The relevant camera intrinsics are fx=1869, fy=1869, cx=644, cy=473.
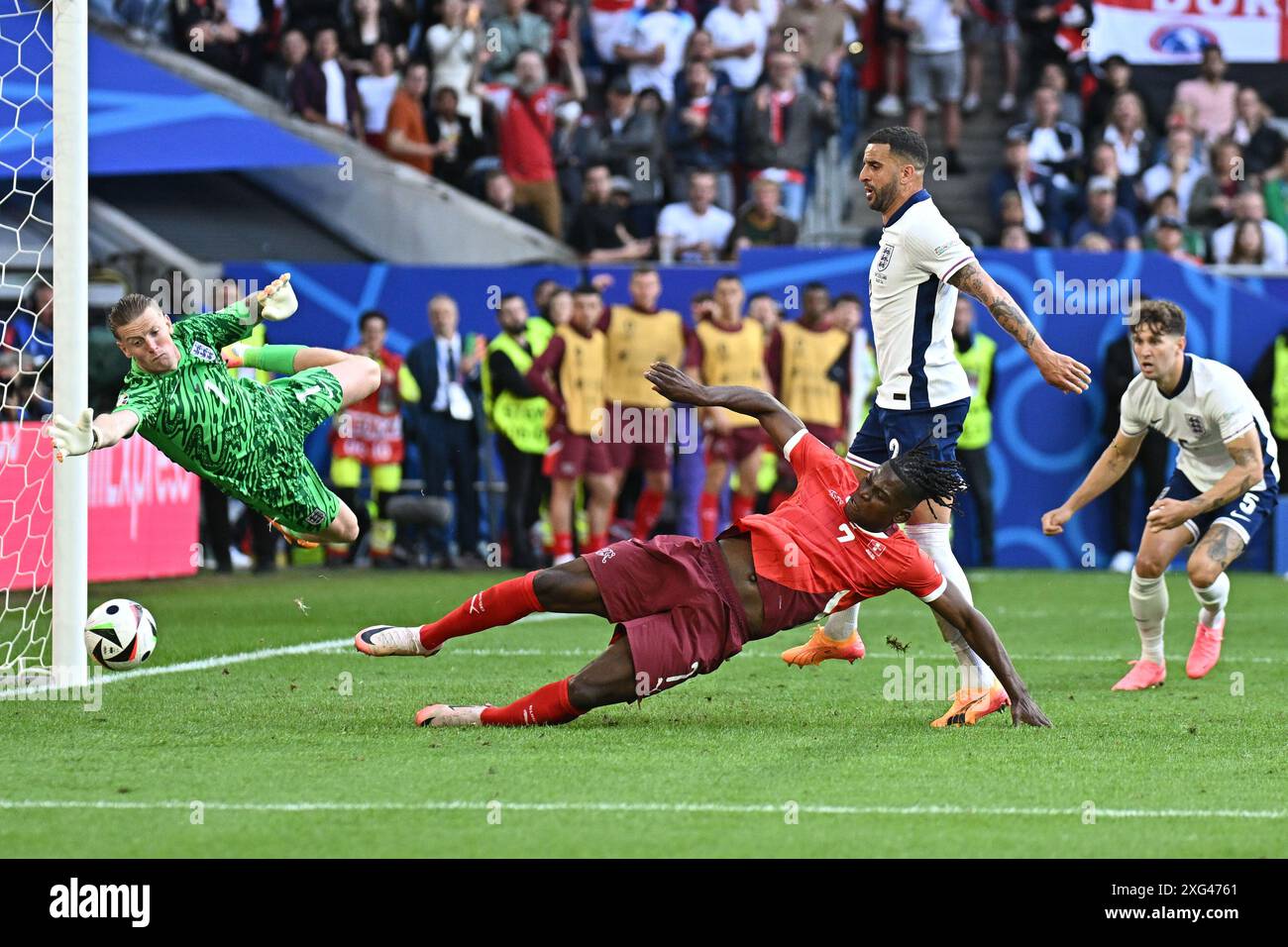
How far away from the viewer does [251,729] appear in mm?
7449

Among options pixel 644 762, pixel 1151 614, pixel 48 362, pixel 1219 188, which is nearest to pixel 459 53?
pixel 1219 188

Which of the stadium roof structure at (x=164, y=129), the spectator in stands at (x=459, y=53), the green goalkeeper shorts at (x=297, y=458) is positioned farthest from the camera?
the spectator in stands at (x=459, y=53)

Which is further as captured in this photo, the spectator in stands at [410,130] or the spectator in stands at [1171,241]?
the spectator in stands at [410,130]

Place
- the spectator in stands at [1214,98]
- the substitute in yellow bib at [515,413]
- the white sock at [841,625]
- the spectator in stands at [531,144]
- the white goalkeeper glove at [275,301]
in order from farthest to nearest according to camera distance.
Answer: the spectator in stands at [1214,98]
the spectator in stands at [531,144]
the substitute in yellow bib at [515,413]
the white goalkeeper glove at [275,301]
the white sock at [841,625]

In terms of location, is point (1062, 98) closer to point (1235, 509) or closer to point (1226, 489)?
point (1235, 509)

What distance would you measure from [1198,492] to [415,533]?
8916 mm

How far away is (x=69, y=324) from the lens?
337 inches

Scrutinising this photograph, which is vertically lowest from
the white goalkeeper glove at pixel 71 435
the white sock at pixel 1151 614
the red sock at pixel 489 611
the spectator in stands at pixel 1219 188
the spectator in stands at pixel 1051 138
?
the white sock at pixel 1151 614

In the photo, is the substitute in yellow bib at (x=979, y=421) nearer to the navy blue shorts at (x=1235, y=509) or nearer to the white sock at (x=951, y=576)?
the navy blue shorts at (x=1235, y=509)

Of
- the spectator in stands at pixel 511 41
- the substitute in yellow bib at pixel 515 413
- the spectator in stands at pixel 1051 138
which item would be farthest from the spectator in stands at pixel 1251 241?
the spectator in stands at pixel 511 41

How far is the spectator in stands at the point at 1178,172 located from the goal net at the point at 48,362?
12.0 meters

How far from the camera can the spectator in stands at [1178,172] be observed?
743 inches

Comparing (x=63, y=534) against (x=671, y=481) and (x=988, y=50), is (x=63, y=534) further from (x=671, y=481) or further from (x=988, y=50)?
(x=988, y=50)

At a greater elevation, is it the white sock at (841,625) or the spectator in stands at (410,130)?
the spectator in stands at (410,130)
